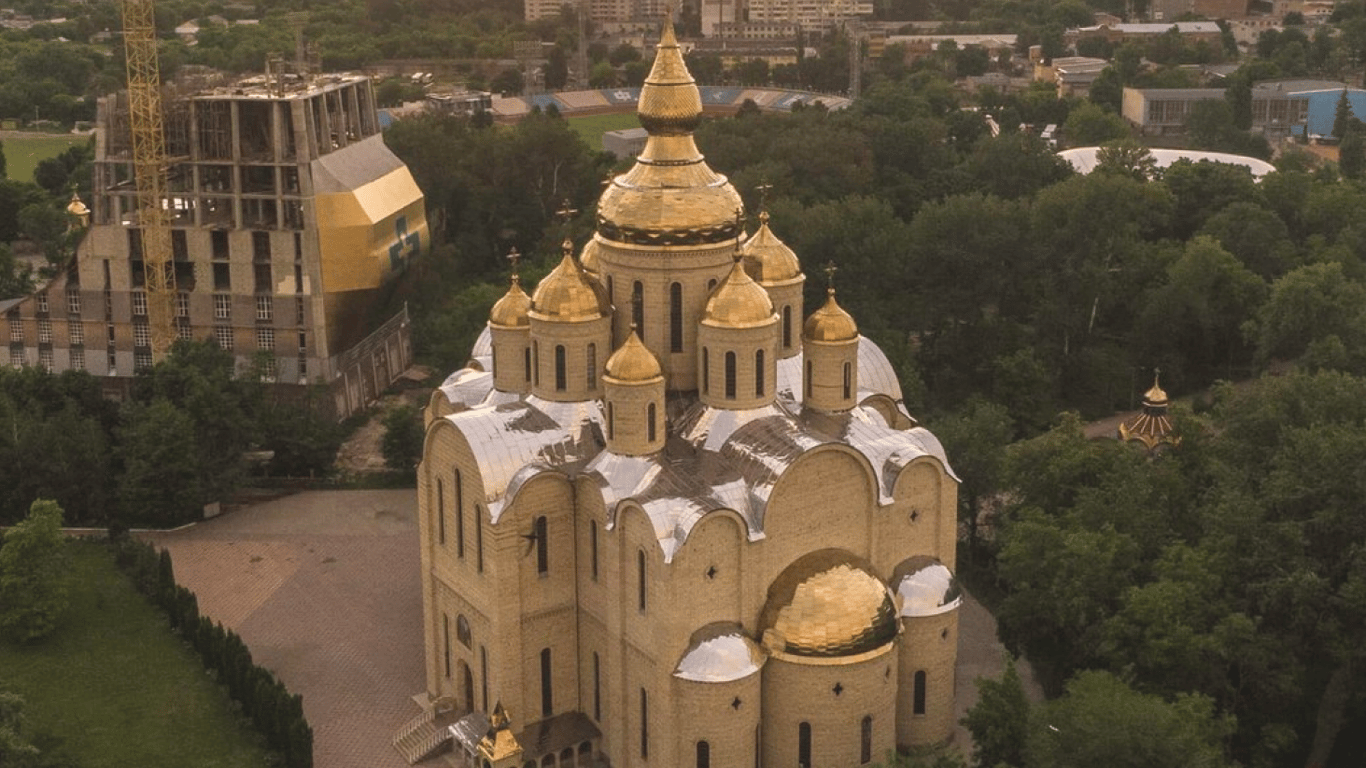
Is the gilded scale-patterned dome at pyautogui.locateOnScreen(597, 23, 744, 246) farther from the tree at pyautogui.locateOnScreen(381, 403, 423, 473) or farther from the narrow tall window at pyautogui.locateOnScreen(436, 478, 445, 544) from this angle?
the tree at pyautogui.locateOnScreen(381, 403, 423, 473)

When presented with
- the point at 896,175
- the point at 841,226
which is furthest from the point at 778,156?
the point at 841,226

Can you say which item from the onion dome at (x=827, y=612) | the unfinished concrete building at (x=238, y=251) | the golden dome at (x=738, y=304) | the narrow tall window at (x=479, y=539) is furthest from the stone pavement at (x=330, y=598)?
the golden dome at (x=738, y=304)

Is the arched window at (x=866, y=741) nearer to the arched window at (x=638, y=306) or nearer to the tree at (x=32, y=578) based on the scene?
the arched window at (x=638, y=306)

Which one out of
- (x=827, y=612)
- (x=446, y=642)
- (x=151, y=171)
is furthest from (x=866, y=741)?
(x=151, y=171)

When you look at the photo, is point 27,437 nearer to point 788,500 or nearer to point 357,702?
point 357,702

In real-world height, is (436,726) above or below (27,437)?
below

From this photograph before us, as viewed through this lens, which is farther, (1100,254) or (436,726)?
(1100,254)

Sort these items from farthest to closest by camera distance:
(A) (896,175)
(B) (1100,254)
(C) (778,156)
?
(A) (896,175) → (C) (778,156) → (B) (1100,254)
